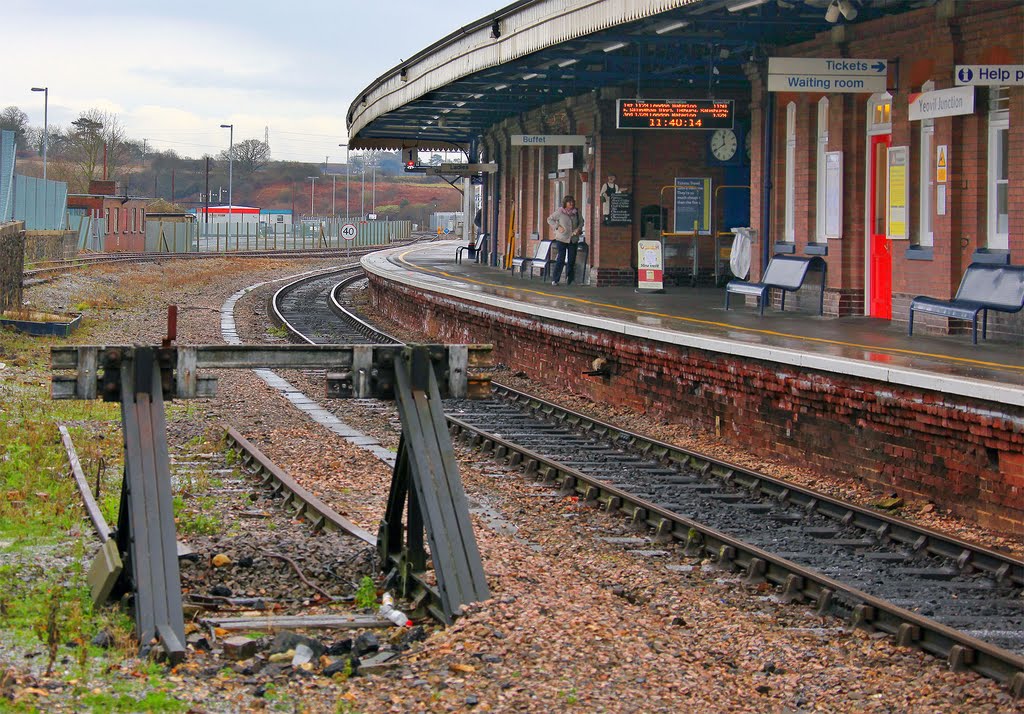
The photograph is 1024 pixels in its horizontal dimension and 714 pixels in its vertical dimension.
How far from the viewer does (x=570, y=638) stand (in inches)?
271

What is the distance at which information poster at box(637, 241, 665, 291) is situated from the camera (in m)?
22.6

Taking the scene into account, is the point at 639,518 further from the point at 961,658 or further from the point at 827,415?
the point at 961,658

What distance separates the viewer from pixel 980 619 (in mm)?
7539

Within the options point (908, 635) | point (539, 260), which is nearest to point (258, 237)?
point (539, 260)

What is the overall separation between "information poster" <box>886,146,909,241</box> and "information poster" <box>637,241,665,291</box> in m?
6.86

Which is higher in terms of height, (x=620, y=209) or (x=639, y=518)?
(x=620, y=209)

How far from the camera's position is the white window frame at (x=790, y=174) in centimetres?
Result: 1834

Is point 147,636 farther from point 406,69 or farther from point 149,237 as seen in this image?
point 149,237

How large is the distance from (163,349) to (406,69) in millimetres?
19363

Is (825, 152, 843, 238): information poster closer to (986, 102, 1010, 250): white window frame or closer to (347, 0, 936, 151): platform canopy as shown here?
(347, 0, 936, 151): platform canopy

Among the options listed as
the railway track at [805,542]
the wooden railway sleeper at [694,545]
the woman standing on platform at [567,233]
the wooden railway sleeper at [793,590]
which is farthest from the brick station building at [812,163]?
the wooden railway sleeper at [793,590]

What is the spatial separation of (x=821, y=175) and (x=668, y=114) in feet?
9.75

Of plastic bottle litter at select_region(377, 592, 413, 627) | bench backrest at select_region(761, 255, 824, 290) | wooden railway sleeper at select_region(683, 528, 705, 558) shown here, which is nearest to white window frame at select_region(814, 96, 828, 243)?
bench backrest at select_region(761, 255, 824, 290)

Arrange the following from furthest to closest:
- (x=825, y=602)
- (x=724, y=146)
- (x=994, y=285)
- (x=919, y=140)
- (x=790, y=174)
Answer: (x=724, y=146), (x=790, y=174), (x=919, y=140), (x=994, y=285), (x=825, y=602)
